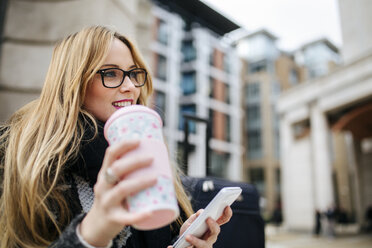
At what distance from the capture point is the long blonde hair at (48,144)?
1021 millimetres

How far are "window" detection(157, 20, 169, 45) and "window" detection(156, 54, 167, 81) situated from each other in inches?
57.3

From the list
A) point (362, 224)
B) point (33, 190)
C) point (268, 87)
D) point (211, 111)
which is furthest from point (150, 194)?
point (268, 87)

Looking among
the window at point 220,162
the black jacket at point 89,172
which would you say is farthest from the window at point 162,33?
the black jacket at point 89,172

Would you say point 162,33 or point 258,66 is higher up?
point 258,66

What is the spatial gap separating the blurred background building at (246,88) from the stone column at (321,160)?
52 millimetres

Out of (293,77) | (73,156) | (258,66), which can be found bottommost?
(73,156)

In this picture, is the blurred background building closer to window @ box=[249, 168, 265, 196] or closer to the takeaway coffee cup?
window @ box=[249, 168, 265, 196]

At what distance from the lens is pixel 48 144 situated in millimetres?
1100

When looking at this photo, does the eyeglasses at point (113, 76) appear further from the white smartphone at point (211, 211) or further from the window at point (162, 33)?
the window at point (162, 33)

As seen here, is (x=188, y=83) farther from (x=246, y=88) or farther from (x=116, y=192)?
(x=116, y=192)

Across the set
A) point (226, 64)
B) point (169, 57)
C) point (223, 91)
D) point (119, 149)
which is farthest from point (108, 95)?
point (226, 64)

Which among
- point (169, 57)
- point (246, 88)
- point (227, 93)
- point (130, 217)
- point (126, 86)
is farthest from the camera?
point (246, 88)

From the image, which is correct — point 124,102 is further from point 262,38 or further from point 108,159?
point 262,38

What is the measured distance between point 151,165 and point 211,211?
0.35 metres
